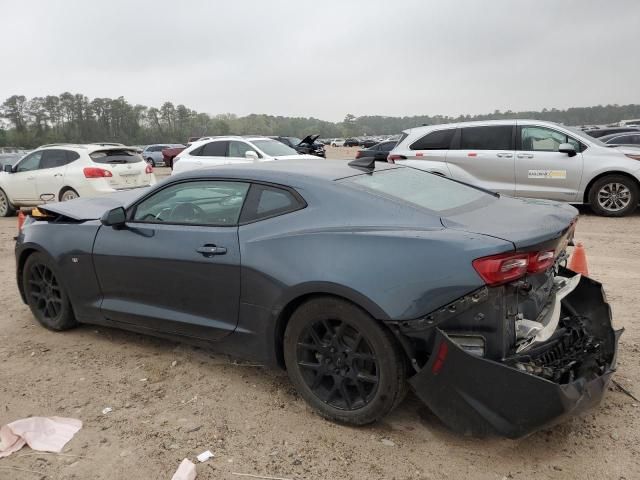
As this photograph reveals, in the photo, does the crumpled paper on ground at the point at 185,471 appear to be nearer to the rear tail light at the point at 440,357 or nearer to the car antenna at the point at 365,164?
the rear tail light at the point at 440,357

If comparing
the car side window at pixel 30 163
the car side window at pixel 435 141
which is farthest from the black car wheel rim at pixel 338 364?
the car side window at pixel 30 163

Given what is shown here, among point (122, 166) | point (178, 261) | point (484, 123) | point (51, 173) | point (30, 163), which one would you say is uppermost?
point (484, 123)

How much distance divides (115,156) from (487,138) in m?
7.47

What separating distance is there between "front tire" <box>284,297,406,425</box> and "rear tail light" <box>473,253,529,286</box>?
558 millimetres

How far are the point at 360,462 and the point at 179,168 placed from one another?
11.5 m

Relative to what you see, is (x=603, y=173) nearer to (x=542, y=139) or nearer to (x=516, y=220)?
(x=542, y=139)

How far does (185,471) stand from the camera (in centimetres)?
261

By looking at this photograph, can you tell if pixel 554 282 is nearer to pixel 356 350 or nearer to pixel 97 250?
pixel 356 350

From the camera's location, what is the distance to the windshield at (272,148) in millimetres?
12922

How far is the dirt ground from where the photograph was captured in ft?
8.63

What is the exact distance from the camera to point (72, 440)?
295 cm

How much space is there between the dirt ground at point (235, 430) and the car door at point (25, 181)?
8466 mm

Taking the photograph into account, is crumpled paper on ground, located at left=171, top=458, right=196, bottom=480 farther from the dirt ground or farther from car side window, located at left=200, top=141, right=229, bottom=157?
car side window, located at left=200, top=141, right=229, bottom=157

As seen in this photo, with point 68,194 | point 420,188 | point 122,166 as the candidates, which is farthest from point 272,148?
point 420,188
